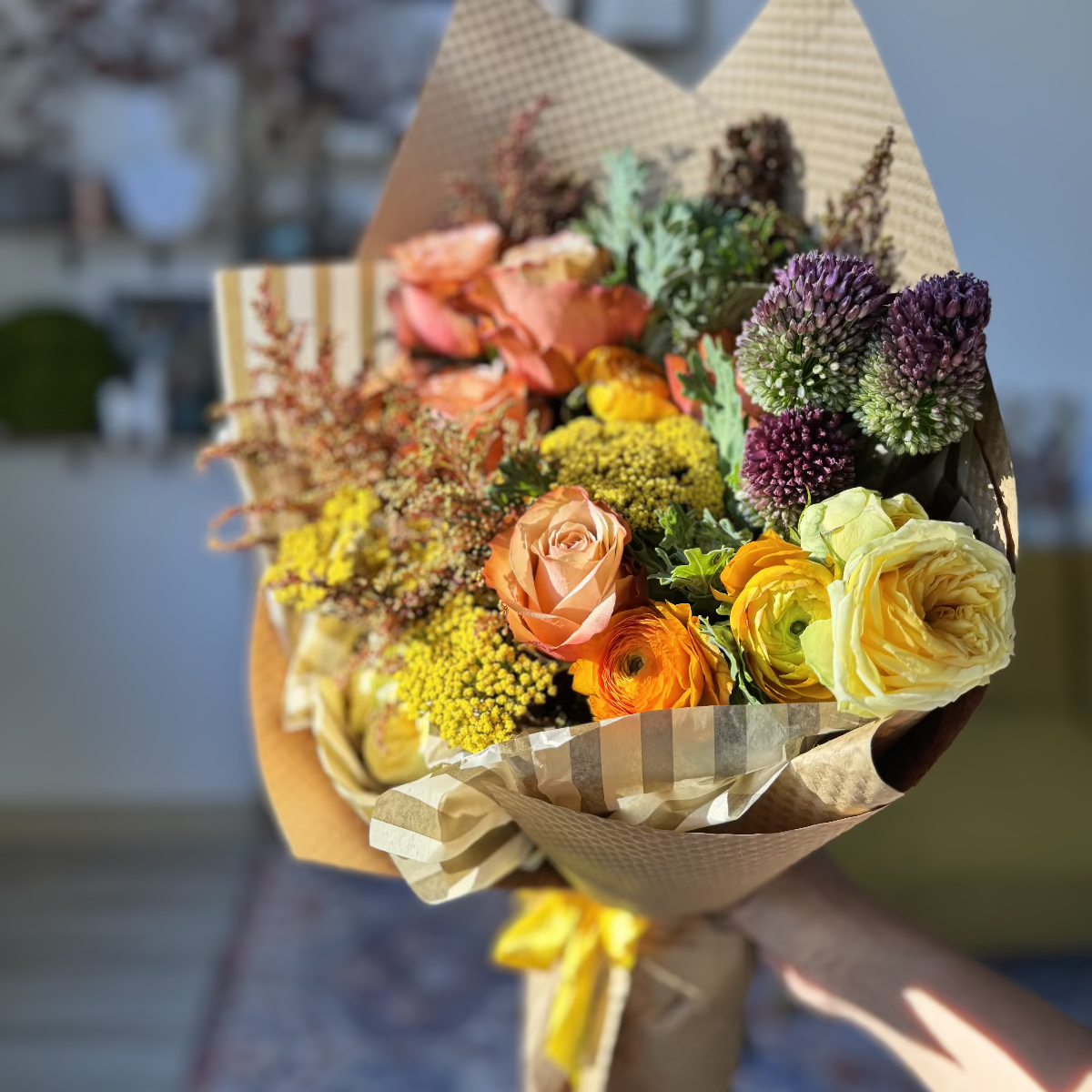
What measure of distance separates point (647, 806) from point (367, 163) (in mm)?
2640

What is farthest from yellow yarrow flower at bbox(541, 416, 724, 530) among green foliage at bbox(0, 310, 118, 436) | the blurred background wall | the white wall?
green foliage at bbox(0, 310, 118, 436)

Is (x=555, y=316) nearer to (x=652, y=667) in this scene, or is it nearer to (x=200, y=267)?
(x=652, y=667)

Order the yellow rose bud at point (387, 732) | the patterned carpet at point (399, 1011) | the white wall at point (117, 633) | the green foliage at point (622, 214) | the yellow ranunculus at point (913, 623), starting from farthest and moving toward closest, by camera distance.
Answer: the white wall at point (117, 633)
the patterned carpet at point (399, 1011)
the green foliage at point (622, 214)
the yellow rose bud at point (387, 732)
the yellow ranunculus at point (913, 623)

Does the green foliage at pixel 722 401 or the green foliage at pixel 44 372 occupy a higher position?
the green foliage at pixel 722 401

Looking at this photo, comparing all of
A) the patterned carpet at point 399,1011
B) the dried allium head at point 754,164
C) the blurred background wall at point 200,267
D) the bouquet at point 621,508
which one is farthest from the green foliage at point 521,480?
the blurred background wall at point 200,267

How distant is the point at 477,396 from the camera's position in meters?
0.71

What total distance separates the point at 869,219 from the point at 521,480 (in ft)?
0.96

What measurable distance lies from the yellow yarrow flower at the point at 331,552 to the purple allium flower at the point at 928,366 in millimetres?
317

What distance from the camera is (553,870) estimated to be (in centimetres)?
78

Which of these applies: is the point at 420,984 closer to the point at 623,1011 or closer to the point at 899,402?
the point at 623,1011

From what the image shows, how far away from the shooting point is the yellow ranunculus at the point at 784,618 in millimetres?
507

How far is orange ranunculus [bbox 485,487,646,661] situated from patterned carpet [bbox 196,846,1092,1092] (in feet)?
5.95

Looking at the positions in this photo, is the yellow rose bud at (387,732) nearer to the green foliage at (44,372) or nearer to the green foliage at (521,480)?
the green foliage at (521,480)

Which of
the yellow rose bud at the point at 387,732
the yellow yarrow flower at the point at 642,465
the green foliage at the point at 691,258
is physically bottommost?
the yellow rose bud at the point at 387,732
